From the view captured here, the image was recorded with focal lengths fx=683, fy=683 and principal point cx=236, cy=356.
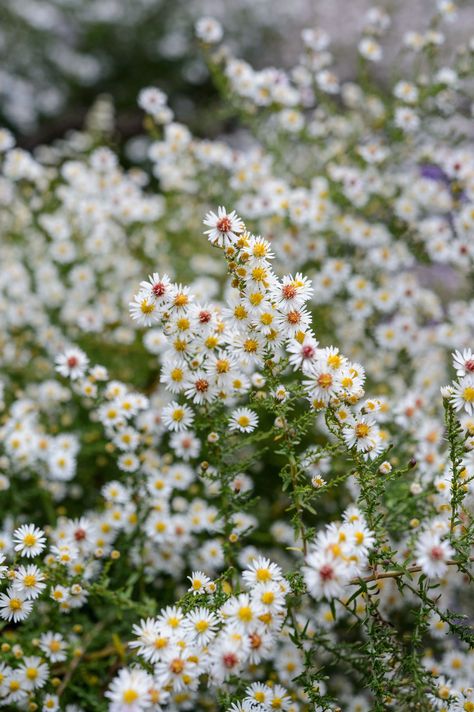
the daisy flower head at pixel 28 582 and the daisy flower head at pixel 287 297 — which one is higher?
the daisy flower head at pixel 287 297

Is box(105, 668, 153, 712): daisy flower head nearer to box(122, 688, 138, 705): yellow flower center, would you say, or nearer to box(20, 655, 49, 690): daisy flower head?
box(122, 688, 138, 705): yellow flower center

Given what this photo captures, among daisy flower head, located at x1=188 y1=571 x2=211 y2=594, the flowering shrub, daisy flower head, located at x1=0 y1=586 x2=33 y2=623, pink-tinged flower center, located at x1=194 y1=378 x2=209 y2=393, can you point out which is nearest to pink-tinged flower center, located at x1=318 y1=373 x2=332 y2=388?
the flowering shrub

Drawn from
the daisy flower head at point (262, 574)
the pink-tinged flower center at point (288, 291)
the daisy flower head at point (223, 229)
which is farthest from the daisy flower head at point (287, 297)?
the daisy flower head at point (262, 574)

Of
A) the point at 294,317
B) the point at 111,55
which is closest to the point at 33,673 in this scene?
the point at 294,317

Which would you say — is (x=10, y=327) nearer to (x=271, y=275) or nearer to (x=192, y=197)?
(x=192, y=197)

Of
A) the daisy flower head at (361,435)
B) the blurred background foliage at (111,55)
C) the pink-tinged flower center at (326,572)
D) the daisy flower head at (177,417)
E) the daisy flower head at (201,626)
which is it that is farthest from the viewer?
the blurred background foliage at (111,55)

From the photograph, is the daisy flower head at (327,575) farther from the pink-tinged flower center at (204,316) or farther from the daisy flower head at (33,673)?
the daisy flower head at (33,673)

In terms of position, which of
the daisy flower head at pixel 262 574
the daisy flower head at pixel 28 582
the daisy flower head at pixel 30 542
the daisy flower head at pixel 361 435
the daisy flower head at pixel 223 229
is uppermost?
the daisy flower head at pixel 223 229
